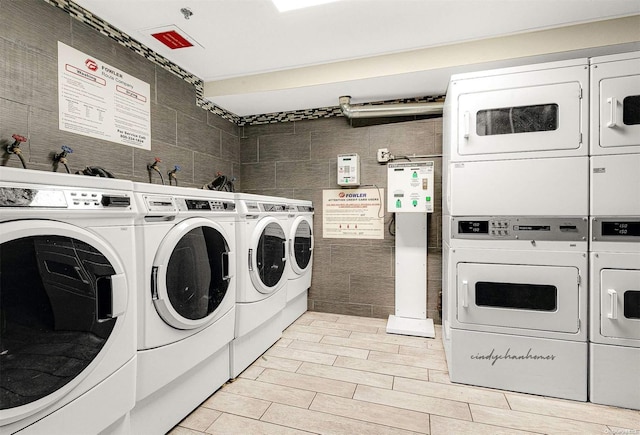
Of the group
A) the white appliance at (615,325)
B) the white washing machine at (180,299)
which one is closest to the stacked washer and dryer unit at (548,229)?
the white appliance at (615,325)

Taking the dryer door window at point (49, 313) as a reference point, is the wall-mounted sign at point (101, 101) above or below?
above

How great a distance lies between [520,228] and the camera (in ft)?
6.11

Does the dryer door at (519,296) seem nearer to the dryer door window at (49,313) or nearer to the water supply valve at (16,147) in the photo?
the dryer door window at (49,313)

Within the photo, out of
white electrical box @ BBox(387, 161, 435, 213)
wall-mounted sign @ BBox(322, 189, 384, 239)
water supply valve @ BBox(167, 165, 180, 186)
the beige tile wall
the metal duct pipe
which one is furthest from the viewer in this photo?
wall-mounted sign @ BBox(322, 189, 384, 239)

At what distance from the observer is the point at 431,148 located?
2.90 metres

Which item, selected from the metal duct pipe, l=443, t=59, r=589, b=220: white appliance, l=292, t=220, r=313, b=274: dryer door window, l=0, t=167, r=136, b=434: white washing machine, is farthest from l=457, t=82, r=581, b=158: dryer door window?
l=0, t=167, r=136, b=434: white washing machine

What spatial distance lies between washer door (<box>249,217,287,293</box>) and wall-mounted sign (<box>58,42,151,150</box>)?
3.59ft

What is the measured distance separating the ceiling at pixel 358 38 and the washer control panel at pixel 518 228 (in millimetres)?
1170

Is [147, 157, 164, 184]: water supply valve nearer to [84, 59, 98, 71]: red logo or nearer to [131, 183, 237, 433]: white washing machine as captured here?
[84, 59, 98, 71]: red logo

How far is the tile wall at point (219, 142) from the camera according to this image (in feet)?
5.17

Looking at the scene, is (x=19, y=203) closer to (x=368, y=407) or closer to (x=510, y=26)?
(x=368, y=407)

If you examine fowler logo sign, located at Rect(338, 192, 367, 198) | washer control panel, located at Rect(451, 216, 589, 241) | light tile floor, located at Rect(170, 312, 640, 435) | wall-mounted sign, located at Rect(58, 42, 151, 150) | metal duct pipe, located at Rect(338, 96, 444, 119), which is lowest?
light tile floor, located at Rect(170, 312, 640, 435)

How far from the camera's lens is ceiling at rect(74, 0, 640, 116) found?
1853 mm

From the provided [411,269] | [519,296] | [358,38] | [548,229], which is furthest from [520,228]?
[358,38]
